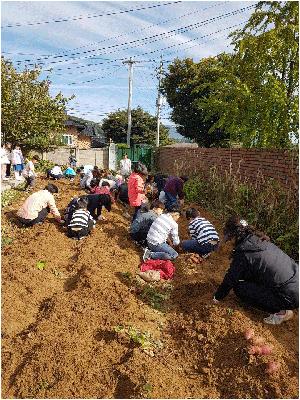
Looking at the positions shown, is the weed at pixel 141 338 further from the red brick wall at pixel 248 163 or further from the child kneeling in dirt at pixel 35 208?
the red brick wall at pixel 248 163

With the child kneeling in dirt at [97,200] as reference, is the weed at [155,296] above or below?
below

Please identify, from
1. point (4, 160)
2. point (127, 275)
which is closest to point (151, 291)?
point (127, 275)

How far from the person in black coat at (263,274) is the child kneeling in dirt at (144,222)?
2861 mm

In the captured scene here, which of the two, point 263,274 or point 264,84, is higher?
point 264,84

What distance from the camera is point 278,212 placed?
27.6 feet

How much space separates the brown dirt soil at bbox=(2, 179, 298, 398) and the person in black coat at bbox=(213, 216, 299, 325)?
268 millimetres

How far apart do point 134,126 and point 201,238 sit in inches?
1564

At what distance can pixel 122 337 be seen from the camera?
482 centimetres

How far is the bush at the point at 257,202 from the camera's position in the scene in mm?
7875

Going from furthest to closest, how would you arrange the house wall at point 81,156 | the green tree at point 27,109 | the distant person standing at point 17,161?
the house wall at point 81,156
the green tree at point 27,109
the distant person standing at point 17,161

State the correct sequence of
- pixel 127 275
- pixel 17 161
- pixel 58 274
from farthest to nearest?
1. pixel 17 161
2. pixel 58 274
3. pixel 127 275

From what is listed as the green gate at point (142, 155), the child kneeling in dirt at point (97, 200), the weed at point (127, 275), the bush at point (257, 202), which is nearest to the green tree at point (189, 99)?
the green gate at point (142, 155)

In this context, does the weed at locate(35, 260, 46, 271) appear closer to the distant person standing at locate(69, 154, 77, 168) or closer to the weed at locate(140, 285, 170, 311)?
the weed at locate(140, 285, 170, 311)

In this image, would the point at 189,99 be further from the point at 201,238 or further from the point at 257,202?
the point at 201,238
